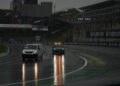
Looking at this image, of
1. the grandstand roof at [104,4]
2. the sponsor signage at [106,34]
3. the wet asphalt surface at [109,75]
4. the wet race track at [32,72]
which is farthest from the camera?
the grandstand roof at [104,4]

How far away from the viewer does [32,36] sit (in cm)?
16450

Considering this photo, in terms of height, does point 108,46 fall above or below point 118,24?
below

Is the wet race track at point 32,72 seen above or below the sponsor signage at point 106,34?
below

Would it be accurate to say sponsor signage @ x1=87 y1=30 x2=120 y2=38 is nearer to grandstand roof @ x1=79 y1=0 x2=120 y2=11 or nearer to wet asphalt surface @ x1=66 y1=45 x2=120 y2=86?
wet asphalt surface @ x1=66 y1=45 x2=120 y2=86

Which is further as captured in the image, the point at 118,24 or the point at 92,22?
the point at 92,22

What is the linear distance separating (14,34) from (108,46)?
10467cm

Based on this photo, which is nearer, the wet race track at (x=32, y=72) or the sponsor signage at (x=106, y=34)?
the wet race track at (x=32, y=72)

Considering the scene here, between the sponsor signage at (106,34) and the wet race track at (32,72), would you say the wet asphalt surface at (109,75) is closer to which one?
the wet race track at (32,72)

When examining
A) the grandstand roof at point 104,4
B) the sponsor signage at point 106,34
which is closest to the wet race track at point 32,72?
the sponsor signage at point 106,34

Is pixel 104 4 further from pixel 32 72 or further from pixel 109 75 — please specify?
pixel 109 75

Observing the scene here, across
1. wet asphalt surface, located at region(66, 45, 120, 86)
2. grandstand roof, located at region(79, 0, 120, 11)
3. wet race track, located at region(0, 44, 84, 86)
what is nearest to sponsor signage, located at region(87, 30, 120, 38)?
wet asphalt surface, located at region(66, 45, 120, 86)

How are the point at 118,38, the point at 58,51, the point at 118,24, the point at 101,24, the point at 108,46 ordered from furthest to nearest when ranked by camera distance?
the point at 101,24 → the point at 118,24 → the point at 118,38 → the point at 108,46 → the point at 58,51

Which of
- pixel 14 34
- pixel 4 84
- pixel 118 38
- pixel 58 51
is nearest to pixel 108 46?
pixel 118 38

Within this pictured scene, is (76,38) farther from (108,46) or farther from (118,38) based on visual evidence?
(108,46)
